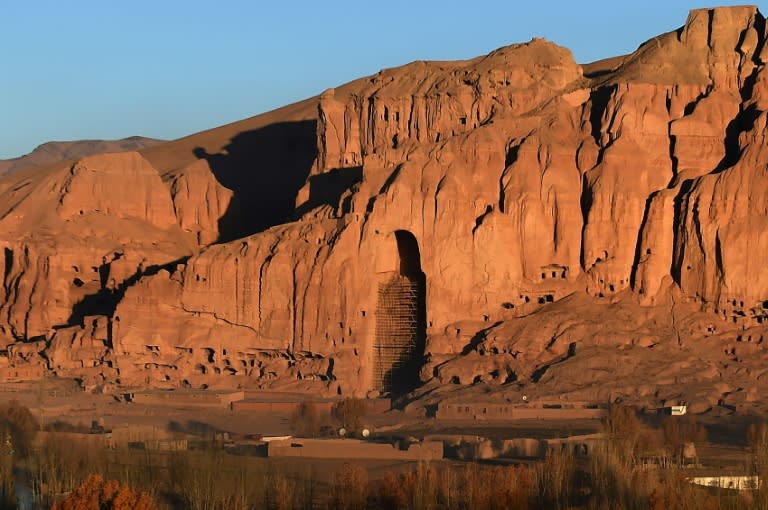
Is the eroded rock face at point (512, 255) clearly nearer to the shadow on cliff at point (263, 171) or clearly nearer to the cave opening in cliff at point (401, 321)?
the cave opening in cliff at point (401, 321)

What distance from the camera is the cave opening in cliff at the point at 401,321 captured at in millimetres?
82625

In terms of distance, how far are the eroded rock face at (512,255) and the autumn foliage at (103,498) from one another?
82.2 feet

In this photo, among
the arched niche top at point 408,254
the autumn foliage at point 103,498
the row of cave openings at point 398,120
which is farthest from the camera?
the row of cave openings at point 398,120

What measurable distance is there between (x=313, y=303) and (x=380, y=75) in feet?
43.7

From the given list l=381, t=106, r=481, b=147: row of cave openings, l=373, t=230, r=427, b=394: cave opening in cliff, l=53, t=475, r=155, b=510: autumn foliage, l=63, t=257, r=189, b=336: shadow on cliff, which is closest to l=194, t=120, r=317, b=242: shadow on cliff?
l=63, t=257, r=189, b=336: shadow on cliff

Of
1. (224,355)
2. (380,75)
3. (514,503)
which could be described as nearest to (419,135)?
(380,75)

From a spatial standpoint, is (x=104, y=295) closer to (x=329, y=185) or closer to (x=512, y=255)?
(x=329, y=185)

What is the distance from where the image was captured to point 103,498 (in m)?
54.9

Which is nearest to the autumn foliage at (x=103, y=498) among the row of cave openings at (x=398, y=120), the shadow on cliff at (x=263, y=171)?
the row of cave openings at (x=398, y=120)

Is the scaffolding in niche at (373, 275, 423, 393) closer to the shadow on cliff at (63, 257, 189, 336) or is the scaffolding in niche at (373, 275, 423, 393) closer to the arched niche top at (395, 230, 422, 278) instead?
the arched niche top at (395, 230, 422, 278)

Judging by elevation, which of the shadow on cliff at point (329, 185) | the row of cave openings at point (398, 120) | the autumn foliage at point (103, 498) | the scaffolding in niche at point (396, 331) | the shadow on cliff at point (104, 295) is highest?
A: the row of cave openings at point (398, 120)

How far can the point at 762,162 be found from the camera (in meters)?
80.6

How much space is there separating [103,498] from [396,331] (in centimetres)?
2961

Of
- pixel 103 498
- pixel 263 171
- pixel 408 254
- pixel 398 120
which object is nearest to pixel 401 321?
pixel 408 254
